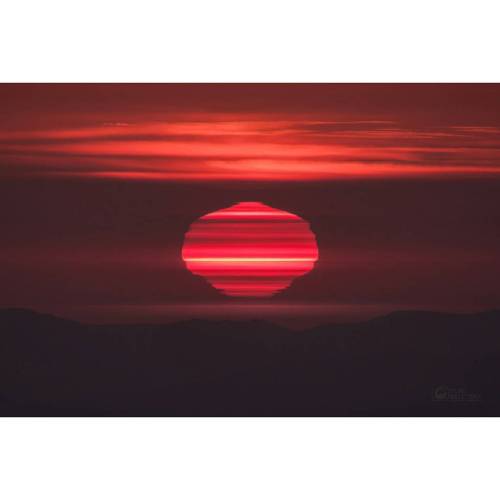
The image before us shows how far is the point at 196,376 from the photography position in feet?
13.8

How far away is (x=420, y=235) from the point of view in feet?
13.8

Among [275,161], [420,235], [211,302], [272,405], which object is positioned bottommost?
[272,405]

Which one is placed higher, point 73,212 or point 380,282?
point 73,212

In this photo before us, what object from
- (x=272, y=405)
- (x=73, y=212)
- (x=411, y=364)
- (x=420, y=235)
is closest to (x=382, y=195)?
(x=420, y=235)

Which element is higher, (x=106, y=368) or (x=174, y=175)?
(x=174, y=175)

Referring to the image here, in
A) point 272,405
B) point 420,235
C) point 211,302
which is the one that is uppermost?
point 420,235

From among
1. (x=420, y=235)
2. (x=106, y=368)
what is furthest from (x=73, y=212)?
(x=420, y=235)

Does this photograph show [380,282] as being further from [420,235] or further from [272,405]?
[272,405]

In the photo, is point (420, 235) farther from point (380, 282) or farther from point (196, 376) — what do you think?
point (196, 376)

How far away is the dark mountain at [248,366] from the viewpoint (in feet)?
13.8

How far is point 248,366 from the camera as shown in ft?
13.8

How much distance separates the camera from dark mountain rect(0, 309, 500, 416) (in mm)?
4191

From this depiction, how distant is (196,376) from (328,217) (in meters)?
0.86

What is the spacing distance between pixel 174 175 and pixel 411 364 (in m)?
1.27
